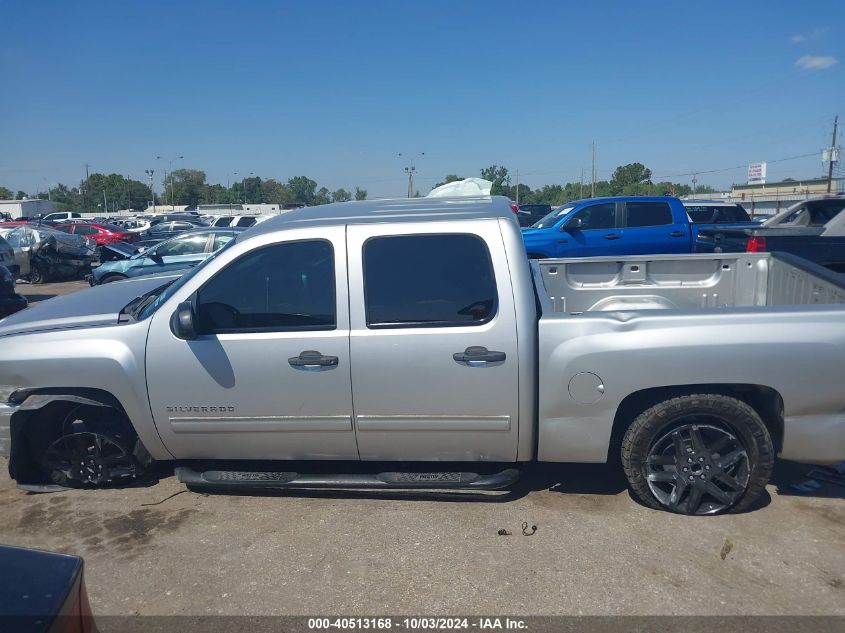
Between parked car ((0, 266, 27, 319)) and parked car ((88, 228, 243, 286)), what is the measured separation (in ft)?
6.36

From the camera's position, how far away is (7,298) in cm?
996

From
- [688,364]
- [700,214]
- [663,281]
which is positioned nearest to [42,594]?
[688,364]

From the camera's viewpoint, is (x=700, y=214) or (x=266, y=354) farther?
(x=700, y=214)

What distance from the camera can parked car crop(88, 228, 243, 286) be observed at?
12.1 meters

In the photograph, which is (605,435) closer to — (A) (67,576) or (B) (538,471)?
(B) (538,471)

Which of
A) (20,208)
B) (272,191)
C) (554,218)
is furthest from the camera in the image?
(272,191)

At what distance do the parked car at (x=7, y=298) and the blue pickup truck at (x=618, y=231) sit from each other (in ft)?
29.4

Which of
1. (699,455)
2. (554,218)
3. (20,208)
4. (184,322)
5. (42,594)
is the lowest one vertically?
(699,455)

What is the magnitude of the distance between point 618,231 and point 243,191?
229 feet

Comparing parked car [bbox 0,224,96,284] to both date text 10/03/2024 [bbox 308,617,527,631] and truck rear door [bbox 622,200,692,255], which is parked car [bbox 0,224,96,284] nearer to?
truck rear door [bbox 622,200,692,255]

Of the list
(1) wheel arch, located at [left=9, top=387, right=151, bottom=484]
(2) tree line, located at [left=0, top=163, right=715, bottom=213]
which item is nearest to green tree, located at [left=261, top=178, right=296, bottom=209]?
(2) tree line, located at [left=0, top=163, right=715, bottom=213]

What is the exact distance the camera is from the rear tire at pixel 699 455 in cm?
377

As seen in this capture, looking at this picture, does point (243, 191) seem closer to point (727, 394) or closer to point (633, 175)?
point (633, 175)

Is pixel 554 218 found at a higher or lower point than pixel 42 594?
higher
